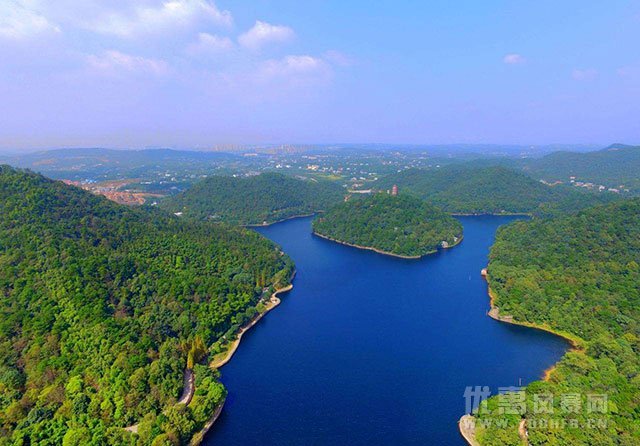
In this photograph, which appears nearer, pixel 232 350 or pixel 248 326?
pixel 232 350

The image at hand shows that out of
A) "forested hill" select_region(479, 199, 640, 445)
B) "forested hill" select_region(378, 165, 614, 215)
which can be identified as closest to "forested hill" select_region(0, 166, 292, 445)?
"forested hill" select_region(479, 199, 640, 445)

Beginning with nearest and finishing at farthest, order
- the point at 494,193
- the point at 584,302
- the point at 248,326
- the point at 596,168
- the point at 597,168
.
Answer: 1. the point at 584,302
2. the point at 248,326
3. the point at 494,193
4. the point at 597,168
5. the point at 596,168

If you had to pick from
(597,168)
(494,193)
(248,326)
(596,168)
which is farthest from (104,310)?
(596,168)

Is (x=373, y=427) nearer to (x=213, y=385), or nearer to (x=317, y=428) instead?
(x=317, y=428)

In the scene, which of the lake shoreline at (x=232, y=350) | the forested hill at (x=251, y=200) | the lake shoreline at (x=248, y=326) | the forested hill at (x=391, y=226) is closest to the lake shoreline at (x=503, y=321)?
the forested hill at (x=391, y=226)

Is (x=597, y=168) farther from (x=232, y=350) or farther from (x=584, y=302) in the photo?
(x=232, y=350)

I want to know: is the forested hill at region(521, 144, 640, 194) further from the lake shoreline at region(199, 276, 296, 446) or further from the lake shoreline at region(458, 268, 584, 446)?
the lake shoreline at region(199, 276, 296, 446)

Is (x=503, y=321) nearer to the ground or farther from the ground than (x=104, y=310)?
nearer to the ground
